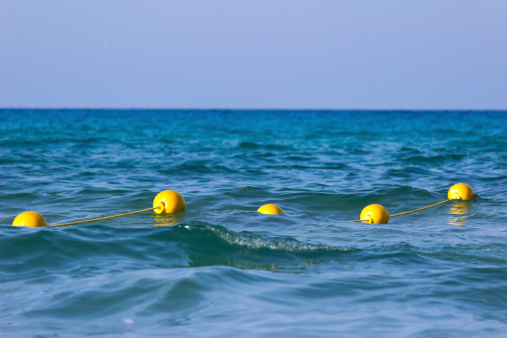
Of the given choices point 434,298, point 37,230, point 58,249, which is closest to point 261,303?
point 434,298

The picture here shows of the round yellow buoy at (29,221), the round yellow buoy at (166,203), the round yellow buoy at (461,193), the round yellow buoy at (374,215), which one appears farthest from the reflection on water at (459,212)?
the round yellow buoy at (29,221)

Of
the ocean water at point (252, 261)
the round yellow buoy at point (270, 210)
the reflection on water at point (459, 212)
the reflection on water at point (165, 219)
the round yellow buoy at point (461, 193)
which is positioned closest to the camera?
the ocean water at point (252, 261)

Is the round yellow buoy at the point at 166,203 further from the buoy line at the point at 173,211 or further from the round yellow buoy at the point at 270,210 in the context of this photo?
the round yellow buoy at the point at 270,210

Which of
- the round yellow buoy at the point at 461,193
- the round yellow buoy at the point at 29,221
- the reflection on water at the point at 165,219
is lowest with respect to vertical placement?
the reflection on water at the point at 165,219

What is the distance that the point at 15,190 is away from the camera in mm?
11391

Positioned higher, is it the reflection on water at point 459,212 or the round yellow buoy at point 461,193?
the round yellow buoy at point 461,193

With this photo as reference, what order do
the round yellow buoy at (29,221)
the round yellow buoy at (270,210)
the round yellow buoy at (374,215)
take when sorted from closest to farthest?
the round yellow buoy at (29,221), the round yellow buoy at (374,215), the round yellow buoy at (270,210)

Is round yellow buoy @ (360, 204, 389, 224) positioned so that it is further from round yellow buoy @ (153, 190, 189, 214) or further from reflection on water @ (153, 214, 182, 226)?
round yellow buoy @ (153, 190, 189, 214)

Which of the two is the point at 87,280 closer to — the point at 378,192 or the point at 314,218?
the point at 314,218

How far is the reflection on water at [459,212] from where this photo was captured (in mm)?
8673

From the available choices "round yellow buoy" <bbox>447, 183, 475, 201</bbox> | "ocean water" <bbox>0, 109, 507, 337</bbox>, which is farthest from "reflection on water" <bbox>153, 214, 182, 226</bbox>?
"round yellow buoy" <bbox>447, 183, 475, 201</bbox>

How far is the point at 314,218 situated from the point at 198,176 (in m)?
5.45

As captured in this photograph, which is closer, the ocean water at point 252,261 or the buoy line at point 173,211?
the ocean water at point 252,261

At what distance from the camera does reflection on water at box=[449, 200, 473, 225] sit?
867 centimetres
